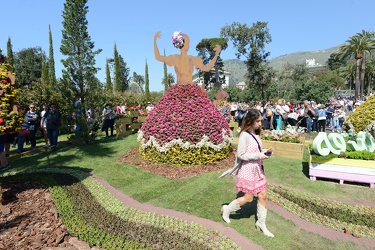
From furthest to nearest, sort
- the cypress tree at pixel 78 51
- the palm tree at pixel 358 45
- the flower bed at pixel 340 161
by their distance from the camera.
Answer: the palm tree at pixel 358 45
the cypress tree at pixel 78 51
the flower bed at pixel 340 161

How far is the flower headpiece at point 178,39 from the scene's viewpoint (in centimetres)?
881

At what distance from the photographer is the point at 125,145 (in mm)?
11102

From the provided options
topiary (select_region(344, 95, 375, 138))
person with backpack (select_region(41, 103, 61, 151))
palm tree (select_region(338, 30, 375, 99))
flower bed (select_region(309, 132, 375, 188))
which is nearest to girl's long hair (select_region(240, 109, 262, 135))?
flower bed (select_region(309, 132, 375, 188))

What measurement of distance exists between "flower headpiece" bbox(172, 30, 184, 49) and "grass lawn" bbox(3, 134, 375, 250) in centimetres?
449

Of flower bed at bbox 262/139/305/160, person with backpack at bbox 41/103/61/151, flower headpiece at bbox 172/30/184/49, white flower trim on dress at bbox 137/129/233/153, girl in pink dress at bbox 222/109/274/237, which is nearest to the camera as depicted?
girl in pink dress at bbox 222/109/274/237

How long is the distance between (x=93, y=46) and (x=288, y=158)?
1113 cm

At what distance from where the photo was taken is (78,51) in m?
13.3

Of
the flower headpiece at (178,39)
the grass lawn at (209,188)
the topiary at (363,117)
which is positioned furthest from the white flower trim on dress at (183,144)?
the topiary at (363,117)

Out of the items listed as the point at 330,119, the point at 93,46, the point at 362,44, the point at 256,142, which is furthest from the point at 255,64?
the point at 256,142

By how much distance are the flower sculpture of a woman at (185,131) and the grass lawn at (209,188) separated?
92cm

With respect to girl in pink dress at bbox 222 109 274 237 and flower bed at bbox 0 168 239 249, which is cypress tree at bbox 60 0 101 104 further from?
girl in pink dress at bbox 222 109 274 237

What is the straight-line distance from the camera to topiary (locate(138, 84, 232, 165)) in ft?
25.2

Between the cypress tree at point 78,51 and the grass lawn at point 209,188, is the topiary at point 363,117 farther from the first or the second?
the cypress tree at point 78,51

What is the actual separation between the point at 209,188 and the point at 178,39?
535 cm
